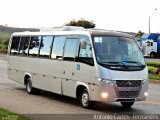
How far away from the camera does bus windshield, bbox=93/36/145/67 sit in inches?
561

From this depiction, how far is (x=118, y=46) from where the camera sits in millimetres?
14797

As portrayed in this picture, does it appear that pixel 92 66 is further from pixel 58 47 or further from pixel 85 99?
pixel 58 47

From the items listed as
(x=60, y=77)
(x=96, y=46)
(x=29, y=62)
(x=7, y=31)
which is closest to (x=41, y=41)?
(x=29, y=62)

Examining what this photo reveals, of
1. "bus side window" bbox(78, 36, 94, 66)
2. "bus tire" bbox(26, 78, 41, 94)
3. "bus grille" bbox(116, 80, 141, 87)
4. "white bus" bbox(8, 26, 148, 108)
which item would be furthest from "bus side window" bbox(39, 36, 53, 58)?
"bus grille" bbox(116, 80, 141, 87)

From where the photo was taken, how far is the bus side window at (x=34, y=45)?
18.4 metres

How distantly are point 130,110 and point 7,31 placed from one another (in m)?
82.6

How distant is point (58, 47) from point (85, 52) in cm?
202

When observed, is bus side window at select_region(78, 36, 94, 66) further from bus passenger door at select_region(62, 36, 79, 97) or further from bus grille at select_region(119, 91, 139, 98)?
bus grille at select_region(119, 91, 139, 98)

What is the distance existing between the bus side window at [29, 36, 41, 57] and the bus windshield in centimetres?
425

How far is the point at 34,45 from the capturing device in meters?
18.8

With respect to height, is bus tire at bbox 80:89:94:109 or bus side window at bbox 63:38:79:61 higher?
bus side window at bbox 63:38:79:61

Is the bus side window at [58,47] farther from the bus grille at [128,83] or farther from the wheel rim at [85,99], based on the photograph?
the bus grille at [128,83]

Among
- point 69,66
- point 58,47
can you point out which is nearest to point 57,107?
point 69,66

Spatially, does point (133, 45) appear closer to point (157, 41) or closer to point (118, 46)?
point (118, 46)
